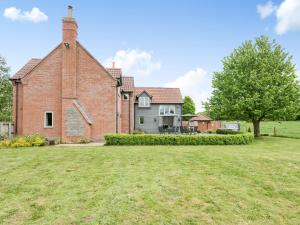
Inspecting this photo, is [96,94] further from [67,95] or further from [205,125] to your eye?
[205,125]

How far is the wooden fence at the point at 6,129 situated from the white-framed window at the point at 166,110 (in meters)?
21.7

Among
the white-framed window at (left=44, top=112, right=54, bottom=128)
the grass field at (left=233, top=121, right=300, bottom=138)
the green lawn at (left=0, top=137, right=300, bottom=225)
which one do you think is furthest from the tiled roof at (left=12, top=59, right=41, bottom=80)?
the grass field at (left=233, top=121, right=300, bottom=138)

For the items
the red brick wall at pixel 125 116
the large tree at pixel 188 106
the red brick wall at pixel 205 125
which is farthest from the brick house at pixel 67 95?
the large tree at pixel 188 106

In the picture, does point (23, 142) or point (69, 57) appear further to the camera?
point (69, 57)

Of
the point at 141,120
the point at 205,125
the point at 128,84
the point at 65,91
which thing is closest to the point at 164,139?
the point at 65,91

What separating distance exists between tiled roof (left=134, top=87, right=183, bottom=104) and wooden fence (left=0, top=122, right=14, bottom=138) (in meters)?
19.3

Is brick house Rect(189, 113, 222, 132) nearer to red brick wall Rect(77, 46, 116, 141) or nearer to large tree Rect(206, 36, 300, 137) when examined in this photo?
large tree Rect(206, 36, 300, 137)

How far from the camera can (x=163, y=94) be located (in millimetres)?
38250

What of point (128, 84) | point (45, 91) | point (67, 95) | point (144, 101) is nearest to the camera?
point (67, 95)

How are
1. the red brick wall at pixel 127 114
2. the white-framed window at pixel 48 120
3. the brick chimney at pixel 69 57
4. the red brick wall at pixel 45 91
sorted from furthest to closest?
the red brick wall at pixel 127 114 < the white-framed window at pixel 48 120 < the red brick wall at pixel 45 91 < the brick chimney at pixel 69 57

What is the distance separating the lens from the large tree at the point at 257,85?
76.1ft

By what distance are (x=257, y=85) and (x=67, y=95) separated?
18.7 meters

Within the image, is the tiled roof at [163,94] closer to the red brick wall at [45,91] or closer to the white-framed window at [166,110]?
the white-framed window at [166,110]

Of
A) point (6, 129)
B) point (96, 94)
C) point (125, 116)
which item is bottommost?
point (6, 129)
